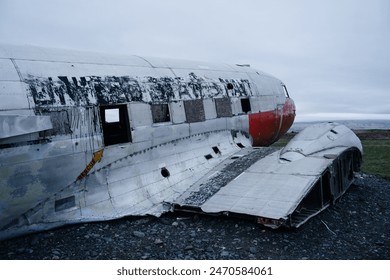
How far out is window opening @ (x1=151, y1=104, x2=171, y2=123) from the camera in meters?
8.53

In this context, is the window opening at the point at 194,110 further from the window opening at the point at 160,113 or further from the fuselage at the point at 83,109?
the window opening at the point at 160,113

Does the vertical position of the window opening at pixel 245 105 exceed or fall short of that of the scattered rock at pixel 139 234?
it exceeds it

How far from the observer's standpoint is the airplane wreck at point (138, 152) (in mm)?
6316

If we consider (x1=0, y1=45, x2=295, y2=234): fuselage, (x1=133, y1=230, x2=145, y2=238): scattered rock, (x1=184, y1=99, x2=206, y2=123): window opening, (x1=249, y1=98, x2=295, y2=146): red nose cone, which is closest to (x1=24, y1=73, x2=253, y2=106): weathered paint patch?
(x1=0, y1=45, x2=295, y2=234): fuselage

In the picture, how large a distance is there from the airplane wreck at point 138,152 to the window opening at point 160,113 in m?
0.03

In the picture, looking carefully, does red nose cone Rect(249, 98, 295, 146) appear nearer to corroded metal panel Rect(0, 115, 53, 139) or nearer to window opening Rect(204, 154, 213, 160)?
window opening Rect(204, 154, 213, 160)

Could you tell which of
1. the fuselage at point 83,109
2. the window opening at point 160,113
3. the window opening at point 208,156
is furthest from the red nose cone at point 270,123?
the window opening at point 160,113

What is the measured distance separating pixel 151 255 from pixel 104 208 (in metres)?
1.81

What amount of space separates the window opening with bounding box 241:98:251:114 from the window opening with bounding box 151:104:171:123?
3.72 metres

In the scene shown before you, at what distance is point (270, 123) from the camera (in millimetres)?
13289

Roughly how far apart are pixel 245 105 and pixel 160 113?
13.8 feet

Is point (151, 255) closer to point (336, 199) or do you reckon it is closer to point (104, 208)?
point (104, 208)

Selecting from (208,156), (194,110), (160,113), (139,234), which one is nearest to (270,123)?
(208,156)

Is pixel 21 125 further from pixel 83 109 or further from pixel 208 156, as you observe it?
pixel 208 156
